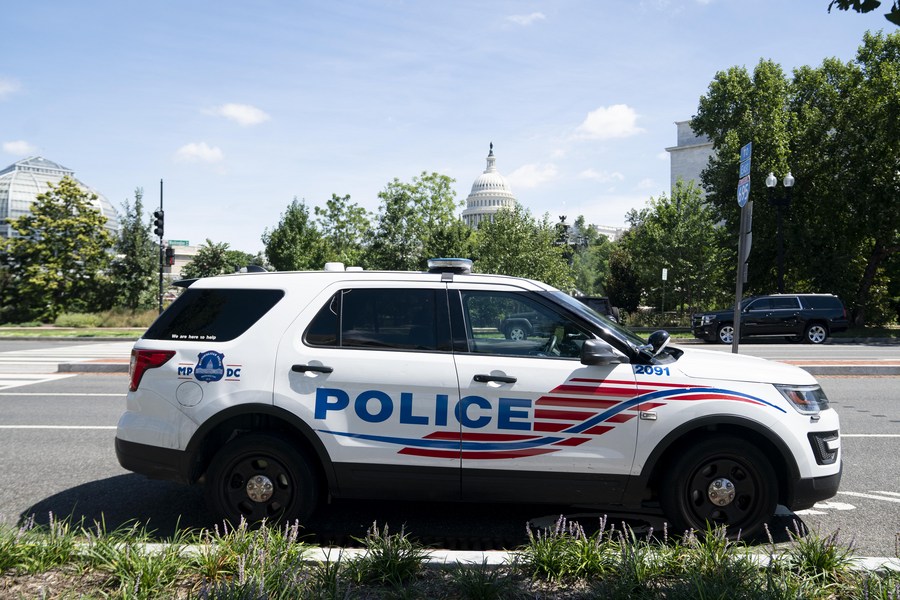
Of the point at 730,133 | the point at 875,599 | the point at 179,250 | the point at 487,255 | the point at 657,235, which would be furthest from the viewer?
the point at 179,250

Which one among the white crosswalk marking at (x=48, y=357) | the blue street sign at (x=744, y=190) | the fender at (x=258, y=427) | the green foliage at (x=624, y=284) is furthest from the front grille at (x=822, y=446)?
the green foliage at (x=624, y=284)

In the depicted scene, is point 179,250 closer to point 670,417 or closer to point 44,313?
point 44,313

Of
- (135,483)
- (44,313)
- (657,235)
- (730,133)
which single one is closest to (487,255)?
(657,235)

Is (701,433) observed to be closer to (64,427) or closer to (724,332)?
(64,427)

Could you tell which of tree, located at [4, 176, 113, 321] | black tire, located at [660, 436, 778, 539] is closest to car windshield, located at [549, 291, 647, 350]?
black tire, located at [660, 436, 778, 539]

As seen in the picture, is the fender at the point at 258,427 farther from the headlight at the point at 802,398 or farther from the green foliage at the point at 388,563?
the headlight at the point at 802,398

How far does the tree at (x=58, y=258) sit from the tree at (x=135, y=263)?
28.4 inches

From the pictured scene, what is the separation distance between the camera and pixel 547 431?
4.22 metres

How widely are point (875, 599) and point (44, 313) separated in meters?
40.2

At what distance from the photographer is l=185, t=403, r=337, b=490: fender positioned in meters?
4.34

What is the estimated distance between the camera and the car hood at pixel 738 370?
428 cm

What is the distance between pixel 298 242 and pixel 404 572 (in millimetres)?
45901

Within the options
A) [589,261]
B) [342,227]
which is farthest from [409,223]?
[589,261]

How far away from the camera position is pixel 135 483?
5.76 meters
